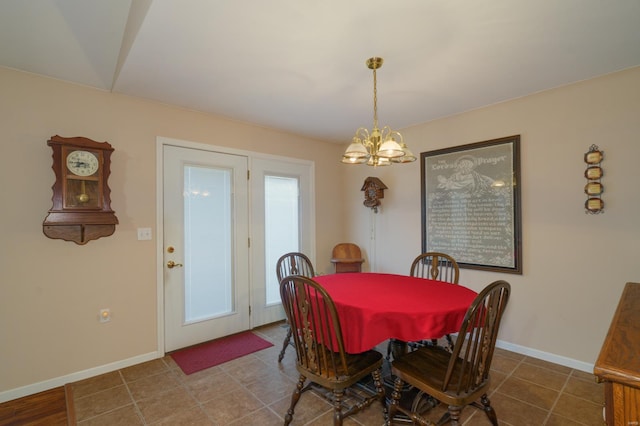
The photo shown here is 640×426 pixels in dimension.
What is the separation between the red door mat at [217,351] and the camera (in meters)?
2.67

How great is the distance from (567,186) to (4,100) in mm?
4493

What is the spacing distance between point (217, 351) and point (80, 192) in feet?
6.10

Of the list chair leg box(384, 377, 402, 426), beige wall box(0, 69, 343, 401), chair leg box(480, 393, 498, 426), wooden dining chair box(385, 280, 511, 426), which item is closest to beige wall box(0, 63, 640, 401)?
beige wall box(0, 69, 343, 401)

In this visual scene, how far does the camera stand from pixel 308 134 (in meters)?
3.93

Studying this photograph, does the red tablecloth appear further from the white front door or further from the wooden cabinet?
the white front door

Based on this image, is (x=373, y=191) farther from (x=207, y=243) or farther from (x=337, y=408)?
(x=337, y=408)

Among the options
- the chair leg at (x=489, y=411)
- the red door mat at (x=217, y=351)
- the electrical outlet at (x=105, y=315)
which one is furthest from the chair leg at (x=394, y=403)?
the electrical outlet at (x=105, y=315)

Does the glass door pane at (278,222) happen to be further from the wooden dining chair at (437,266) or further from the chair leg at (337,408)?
the chair leg at (337,408)

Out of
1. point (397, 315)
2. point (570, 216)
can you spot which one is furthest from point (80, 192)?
point (570, 216)

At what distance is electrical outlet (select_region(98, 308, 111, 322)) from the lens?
2.51 m

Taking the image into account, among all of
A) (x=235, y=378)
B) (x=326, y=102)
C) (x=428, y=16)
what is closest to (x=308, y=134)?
(x=326, y=102)

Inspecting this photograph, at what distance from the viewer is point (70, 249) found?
2.39 m

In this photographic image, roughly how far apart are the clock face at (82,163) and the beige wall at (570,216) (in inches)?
139

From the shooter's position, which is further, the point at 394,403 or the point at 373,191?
the point at 373,191
